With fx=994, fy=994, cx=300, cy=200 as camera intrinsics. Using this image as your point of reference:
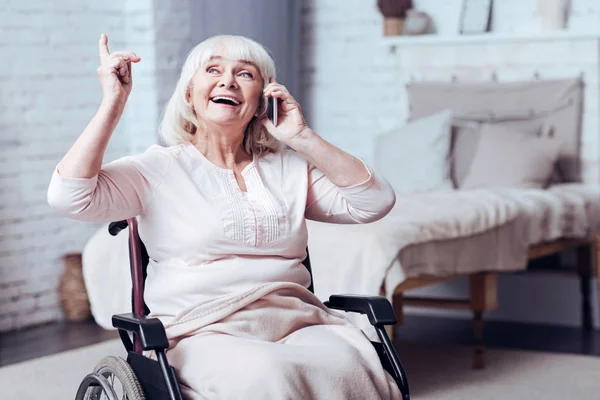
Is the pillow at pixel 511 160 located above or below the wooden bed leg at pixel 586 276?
above

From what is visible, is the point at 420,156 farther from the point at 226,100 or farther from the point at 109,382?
the point at 109,382

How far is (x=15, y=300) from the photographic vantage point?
4.69 m

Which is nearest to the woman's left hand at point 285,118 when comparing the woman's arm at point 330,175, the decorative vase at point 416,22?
the woman's arm at point 330,175

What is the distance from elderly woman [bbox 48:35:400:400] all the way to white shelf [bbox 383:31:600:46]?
292 centimetres

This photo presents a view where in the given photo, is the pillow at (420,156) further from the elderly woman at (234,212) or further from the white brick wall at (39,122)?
the elderly woman at (234,212)

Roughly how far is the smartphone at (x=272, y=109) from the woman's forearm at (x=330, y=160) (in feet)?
0.23

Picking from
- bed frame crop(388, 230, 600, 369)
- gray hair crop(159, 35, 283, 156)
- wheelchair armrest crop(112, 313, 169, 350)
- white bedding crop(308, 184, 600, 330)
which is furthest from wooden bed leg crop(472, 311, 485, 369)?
wheelchair armrest crop(112, 313, 169, 350)

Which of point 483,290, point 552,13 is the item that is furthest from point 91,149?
point 552,13

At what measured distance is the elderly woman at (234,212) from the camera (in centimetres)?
193

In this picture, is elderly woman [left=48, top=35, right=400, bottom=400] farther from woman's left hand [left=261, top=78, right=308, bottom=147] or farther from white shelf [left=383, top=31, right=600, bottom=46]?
white shelf [left=383, top=31, right=600, bottom=46]

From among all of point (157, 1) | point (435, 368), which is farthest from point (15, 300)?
point (435, 368)

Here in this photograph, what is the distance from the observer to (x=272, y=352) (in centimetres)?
192

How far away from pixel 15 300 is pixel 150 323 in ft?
9.81

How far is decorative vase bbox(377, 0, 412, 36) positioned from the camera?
17.7ft
